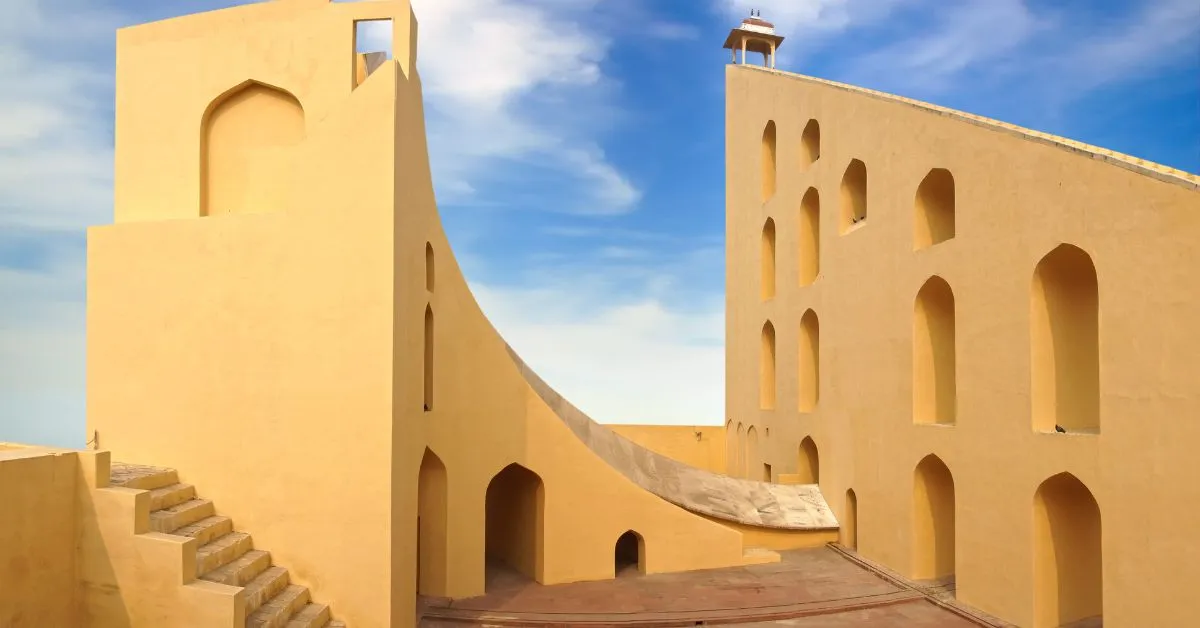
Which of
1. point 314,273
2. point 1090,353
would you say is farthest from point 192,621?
point 1090,353

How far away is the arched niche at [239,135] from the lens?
32.0ft

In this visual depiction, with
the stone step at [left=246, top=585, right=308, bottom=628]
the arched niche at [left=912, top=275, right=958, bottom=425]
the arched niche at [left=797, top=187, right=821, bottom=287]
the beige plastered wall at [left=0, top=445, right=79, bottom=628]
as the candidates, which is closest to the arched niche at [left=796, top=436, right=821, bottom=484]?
the arched niche at [left=797, top=187, right=821, bottom=287]

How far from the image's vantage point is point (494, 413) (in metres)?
11.5

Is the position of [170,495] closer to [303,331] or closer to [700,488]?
[303,331]

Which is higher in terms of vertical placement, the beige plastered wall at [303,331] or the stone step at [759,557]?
the beige plastered wall at [303,331]

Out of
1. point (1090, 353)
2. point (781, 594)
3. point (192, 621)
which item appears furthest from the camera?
point (781, 594)

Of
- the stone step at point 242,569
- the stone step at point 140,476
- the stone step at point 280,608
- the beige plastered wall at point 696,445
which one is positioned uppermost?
the stone step at point 140,476

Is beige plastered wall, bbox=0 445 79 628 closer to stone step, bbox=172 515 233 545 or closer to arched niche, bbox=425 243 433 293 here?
stone step, bbox=172 515 233 545

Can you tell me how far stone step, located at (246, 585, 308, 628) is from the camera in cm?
693

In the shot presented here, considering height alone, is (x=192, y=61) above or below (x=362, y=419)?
above

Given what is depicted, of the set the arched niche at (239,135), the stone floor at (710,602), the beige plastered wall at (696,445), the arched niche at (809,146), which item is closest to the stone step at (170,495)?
the stone floor at (710,602)

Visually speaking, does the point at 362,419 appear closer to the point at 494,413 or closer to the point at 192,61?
the point at 494,413

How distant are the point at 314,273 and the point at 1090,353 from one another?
8.95m

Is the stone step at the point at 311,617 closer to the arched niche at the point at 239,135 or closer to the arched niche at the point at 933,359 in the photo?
the arched niche at the point at 239,135
